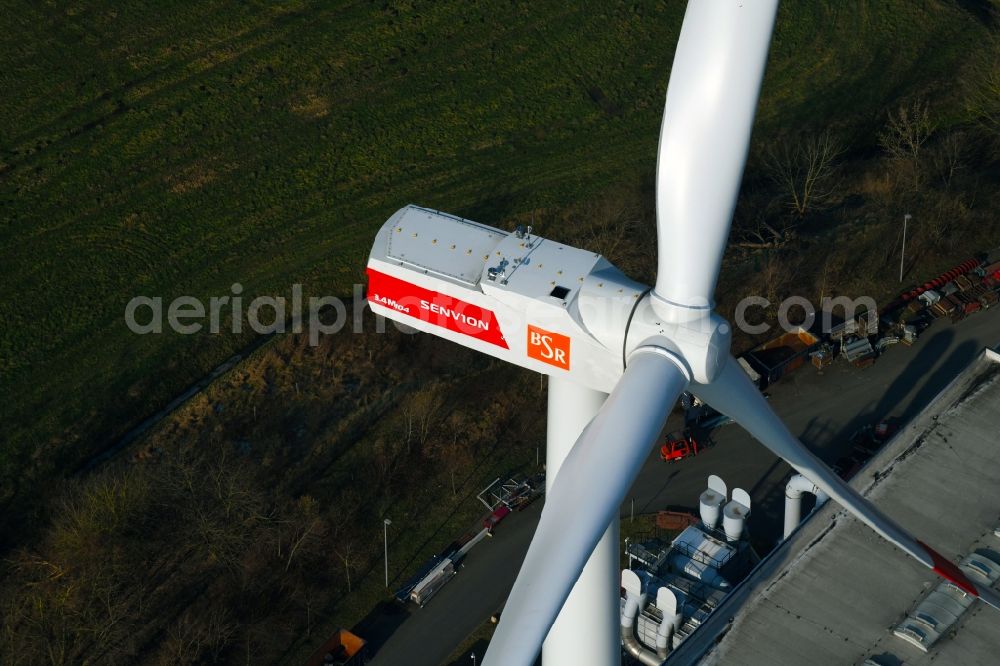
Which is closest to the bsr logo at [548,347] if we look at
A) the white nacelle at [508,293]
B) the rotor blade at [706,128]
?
the white nacelle at [508,293]

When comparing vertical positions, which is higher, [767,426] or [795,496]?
[767,426]

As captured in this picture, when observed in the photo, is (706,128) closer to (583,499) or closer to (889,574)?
(583,499)

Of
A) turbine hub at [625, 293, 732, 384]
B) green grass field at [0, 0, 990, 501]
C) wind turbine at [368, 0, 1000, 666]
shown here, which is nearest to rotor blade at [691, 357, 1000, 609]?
wind turbine at [368, 0, 1000, 666]

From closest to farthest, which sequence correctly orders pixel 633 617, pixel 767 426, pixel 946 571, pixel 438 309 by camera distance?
pixel 767 426 < pixel 438 309 < pixel 946 571 < pixel 633 617

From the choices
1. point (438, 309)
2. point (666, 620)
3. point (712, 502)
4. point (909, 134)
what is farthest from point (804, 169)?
point (438, 309)

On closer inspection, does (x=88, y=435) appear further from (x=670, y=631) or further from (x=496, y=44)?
(x=496, y=44)

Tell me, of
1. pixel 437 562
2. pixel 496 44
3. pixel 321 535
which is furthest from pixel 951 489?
pixel 496 44

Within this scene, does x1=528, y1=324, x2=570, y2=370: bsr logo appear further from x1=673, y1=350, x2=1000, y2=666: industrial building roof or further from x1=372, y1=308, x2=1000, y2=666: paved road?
x1=372, y1=308, x2=1000, y2=666: paved road
